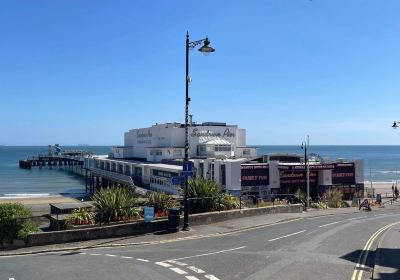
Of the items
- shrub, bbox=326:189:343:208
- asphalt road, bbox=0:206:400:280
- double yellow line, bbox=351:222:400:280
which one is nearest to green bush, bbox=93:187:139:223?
asphalt road, bbox=0:206:400:280

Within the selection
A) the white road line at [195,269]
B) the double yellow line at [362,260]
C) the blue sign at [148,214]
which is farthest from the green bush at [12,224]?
the double yellow line at [362,260]

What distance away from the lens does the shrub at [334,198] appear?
1742 inches

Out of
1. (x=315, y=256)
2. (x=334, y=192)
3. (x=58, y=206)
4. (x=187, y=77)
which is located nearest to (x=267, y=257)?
(x=315, y=256)

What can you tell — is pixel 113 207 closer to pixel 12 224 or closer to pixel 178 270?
pixel 12 224

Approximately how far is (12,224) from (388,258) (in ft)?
41.7

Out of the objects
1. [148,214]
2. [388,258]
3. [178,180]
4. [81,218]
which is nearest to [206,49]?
[178,180]

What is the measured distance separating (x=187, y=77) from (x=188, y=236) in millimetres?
6695

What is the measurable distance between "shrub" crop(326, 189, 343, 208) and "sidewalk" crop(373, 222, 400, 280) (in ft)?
77.4

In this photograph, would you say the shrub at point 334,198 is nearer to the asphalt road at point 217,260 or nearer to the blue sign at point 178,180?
the asphalt road at point 217,260

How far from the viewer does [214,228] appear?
73.0ft

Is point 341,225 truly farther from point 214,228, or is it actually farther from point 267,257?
point 267,257

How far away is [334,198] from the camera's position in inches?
1788

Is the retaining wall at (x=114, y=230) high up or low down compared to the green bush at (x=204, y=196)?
down

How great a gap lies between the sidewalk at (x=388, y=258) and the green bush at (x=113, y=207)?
1026cm
